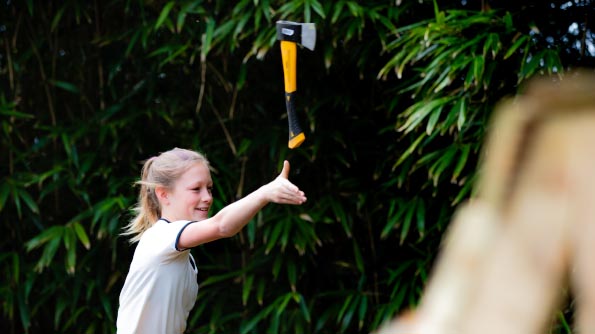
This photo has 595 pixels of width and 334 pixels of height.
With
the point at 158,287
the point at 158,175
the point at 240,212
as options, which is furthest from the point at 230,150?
the point at 240,212

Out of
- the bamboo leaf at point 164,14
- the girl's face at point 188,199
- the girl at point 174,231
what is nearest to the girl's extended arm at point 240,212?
the girl at point 174,231

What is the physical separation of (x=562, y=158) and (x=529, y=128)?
0.01m

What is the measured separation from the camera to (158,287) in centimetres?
195

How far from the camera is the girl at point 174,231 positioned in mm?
1823

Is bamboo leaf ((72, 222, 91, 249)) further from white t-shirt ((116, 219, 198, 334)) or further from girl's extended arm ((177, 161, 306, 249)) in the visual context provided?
girl's extended arm ((177, 161, 306, 249))

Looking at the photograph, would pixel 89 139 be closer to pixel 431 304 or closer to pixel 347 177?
pixel 347 177

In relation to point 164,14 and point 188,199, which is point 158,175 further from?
point 164,14

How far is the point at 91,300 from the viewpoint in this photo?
3539mm

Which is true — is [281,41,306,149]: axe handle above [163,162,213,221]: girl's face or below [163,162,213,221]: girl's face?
above

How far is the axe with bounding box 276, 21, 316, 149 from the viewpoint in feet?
7.19

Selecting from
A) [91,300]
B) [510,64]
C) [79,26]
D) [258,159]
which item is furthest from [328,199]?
[79,26]

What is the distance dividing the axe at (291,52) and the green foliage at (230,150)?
26.7 inches

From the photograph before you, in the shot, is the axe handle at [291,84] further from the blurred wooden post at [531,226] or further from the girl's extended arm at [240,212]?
the blurred wooden post at [531,226]

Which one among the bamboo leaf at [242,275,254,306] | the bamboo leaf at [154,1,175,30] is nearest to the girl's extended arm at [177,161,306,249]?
the bamboo leaf at [242,275,254,306]
